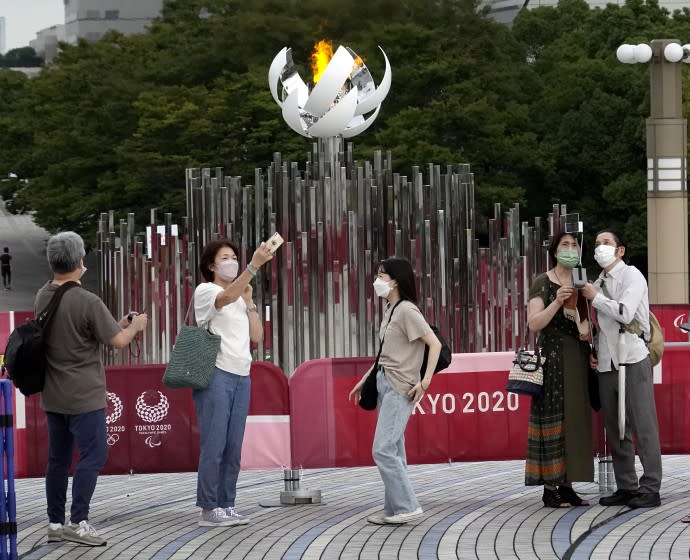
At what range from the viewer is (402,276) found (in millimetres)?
9938

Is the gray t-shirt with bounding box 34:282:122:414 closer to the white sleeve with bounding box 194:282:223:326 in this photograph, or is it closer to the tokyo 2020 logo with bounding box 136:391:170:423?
the white sleeve with bounding box 194:282:223:326

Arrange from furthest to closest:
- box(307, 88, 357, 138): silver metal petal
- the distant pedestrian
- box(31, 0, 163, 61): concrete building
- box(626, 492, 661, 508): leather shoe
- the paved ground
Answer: box(31, 0, 163, 61): concrete building → the distant pedestrian → box(307, 88, 357, 138): silver metal petal → box(626, 492, 661, 508): leather shoe → the paved ground

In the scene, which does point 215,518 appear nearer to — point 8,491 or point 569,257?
point 8,491

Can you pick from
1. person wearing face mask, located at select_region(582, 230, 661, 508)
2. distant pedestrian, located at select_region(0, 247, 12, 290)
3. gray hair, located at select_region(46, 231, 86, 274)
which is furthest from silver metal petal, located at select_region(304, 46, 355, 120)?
distant pedestrian, located at select_region(0, 247, 12, 290)

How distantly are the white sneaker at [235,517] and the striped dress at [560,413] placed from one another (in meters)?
1.66

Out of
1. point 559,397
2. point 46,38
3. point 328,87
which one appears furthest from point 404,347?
point 46,38

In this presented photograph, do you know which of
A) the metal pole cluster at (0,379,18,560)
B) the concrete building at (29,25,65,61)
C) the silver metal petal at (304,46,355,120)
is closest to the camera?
the metal pole cluster at (0,379,18,560)

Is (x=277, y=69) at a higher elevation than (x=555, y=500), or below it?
higher

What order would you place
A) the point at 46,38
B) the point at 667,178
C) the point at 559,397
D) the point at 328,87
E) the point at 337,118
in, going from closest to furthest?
the point at 559,397, the point at 337,118, the point at 328,87, the point at 667,178, the point at 46,38

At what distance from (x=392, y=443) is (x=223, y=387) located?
987 millimetres

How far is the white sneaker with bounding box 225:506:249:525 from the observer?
10078mm

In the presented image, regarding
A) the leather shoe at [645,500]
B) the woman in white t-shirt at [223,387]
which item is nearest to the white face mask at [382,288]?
the woman in white t-shirt at [223,387]

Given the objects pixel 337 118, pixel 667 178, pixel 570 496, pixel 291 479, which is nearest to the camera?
pixel 570 496

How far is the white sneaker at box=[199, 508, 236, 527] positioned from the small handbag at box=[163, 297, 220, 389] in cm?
74
